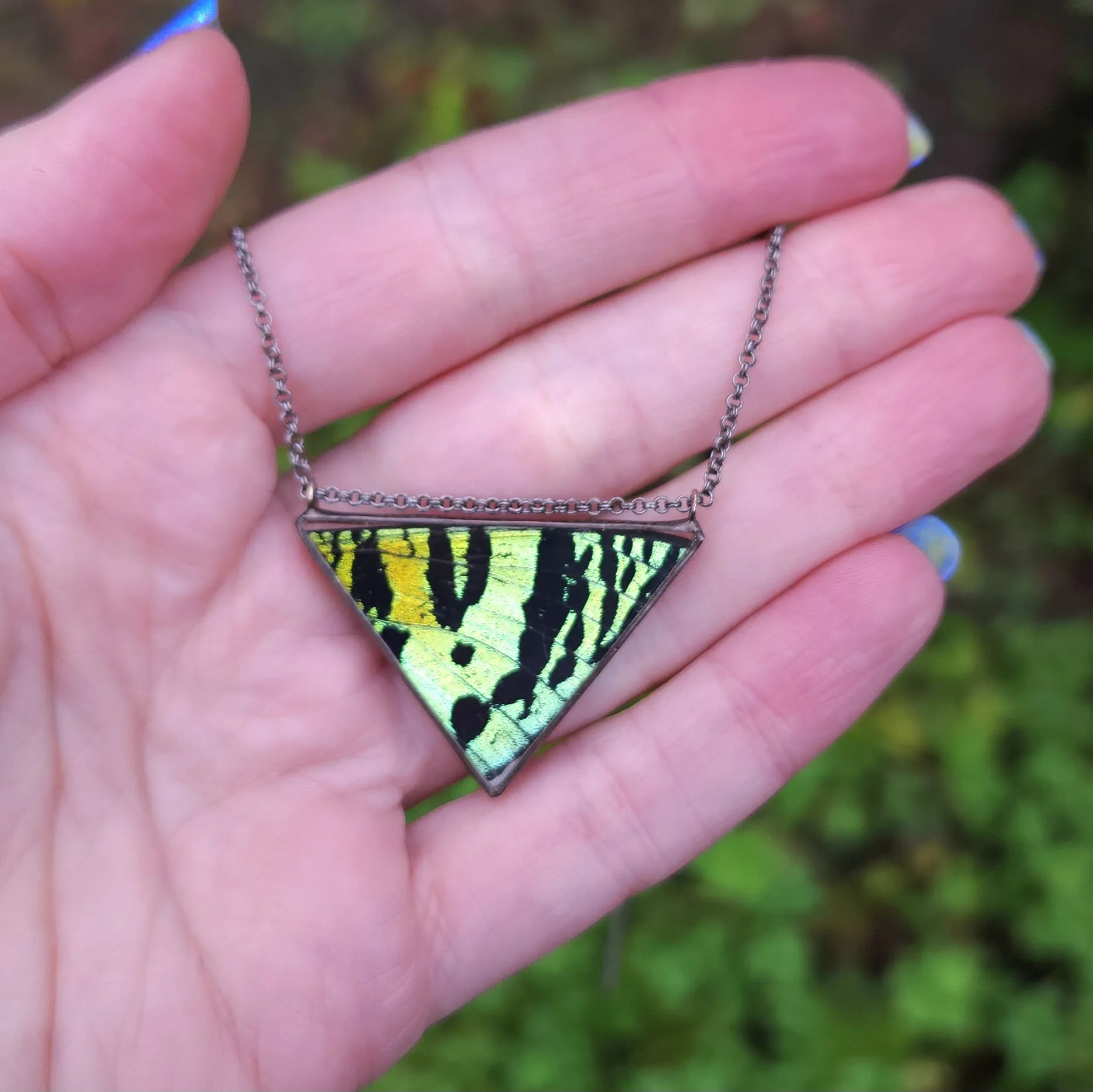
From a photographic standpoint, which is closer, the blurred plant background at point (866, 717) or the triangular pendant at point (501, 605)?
the triangular pendant at point (501, 605)

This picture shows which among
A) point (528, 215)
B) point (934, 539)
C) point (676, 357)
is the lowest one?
point (934, 539)

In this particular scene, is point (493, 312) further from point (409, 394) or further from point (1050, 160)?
point (1050, 160)

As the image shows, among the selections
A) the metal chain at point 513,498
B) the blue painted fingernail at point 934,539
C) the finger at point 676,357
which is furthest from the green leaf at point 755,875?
the finger at point 676,357

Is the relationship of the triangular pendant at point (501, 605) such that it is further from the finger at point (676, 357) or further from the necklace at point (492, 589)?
the finger at point (676, 357)

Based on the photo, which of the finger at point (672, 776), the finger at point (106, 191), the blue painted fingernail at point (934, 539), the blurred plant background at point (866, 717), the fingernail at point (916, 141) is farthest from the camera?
the blurred plant background at point (866, 717)

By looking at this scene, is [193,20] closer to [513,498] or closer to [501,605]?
[513,498]

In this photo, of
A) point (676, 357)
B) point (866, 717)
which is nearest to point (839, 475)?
point (676, 357)

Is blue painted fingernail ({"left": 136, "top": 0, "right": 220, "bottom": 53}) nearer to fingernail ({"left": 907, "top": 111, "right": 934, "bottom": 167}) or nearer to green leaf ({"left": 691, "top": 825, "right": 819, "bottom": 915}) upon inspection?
fingernail ({"left": 907, "top": 111, "right": 934, "bottom": 167})

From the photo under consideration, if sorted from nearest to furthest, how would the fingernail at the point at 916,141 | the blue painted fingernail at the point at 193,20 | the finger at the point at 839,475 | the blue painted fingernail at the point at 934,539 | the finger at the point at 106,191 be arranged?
the finger at the point at 106,191, the blue painted fingernail at the point at 193,20, the finger at the point at 839,475, the blue painted fingernail at the point at 934,539, the fingernail at the point at 916,141

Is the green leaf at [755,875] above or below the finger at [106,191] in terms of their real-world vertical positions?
below
